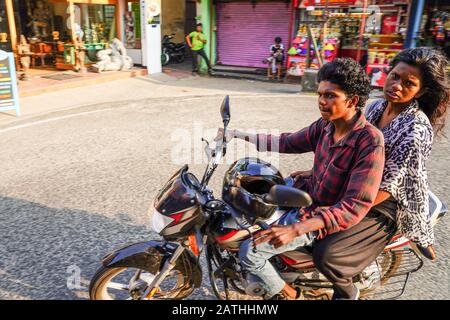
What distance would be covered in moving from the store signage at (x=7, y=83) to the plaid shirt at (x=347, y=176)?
7.13 m

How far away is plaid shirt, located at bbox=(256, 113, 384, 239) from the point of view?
74.4 inches

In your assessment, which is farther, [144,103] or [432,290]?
[144,103]

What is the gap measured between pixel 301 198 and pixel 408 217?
848 mm

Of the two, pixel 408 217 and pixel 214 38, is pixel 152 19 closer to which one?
pixel 214 38

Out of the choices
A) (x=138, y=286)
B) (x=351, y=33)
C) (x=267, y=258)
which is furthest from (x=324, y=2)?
(x=138, y=286)

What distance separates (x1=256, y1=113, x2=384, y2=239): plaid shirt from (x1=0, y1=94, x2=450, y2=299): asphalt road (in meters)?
1.23

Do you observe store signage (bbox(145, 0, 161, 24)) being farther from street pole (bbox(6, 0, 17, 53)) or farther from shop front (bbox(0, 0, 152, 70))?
street pole (bbox(6, 0, 17, 53))

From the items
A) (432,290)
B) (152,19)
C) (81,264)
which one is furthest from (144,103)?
(432,290)

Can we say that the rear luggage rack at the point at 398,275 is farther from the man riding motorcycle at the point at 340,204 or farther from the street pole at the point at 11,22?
the street pole at the point at 11,22

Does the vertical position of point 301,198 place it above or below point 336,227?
above

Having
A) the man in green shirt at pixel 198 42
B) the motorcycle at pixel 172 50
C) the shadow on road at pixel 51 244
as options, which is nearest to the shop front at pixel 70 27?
the man in green shirt at pixel 198 42

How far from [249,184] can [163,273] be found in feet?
2.32

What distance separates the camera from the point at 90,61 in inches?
533

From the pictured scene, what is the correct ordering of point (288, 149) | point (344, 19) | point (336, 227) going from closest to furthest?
point (336, 227), point (288, 149), point (344, 19)
